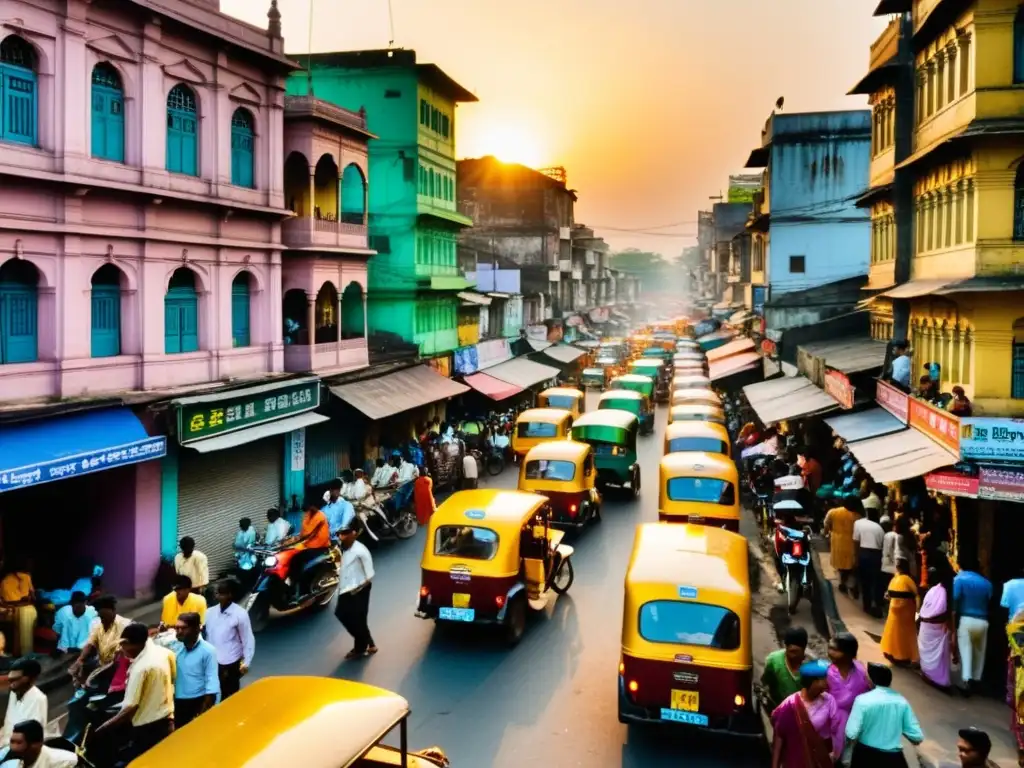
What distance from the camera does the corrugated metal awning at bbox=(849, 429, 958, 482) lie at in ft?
42.8

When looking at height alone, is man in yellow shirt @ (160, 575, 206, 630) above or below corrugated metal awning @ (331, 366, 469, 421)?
below

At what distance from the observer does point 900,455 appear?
14.2 m

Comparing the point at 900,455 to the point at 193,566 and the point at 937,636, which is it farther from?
the point at 193,566

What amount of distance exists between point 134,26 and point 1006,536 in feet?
55.5

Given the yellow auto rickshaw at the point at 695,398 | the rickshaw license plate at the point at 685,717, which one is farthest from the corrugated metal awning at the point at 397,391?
the rickshaw license plate at the point at 685,717

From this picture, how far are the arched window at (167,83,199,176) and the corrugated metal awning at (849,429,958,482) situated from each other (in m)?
13.5

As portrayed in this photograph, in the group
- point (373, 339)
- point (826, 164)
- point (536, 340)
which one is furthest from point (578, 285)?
point (373, 339)

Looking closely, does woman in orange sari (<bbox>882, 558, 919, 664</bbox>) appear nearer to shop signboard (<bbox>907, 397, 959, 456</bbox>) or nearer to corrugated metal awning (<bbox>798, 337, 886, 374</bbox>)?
shop signboard (<bbox>907, 397, 959, 456</bbox>)

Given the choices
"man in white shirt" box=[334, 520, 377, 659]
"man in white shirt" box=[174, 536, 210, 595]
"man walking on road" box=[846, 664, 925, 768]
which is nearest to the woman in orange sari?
"man walking on road" box=[846, 664, 925, 768]

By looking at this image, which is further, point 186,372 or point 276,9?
point 276,9

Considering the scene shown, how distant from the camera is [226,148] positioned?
17609mm

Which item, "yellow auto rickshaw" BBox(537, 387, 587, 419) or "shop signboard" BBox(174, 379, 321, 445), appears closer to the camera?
"shop signboard" BBox(174, 379, 321, 445)

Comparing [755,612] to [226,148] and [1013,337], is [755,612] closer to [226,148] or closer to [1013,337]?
[1013,337]

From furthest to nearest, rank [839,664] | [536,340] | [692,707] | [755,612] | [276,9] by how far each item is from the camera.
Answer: [536,340] < [276,9] < [755,612] < [692,707] < [839,664]
